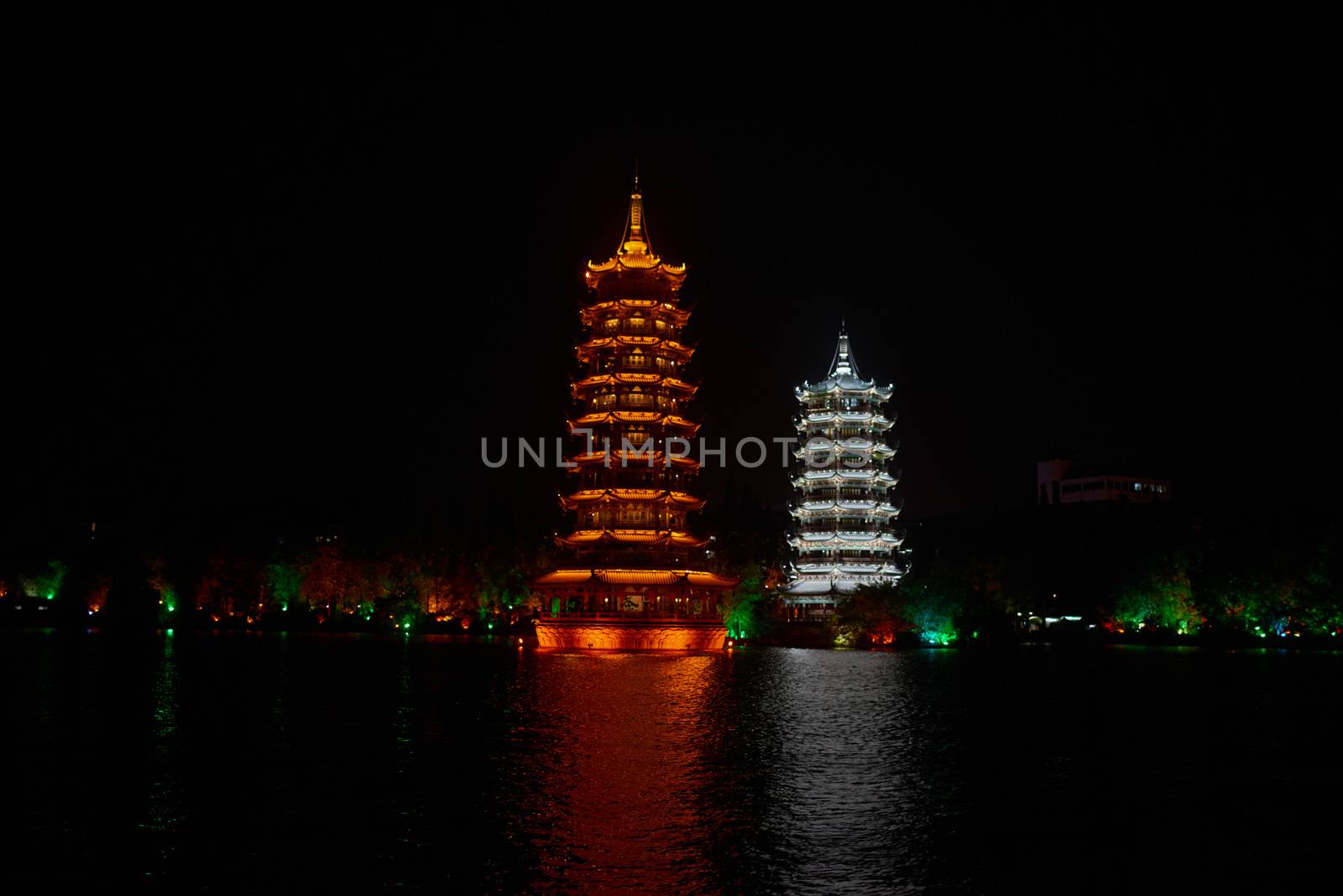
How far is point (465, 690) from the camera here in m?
45.8

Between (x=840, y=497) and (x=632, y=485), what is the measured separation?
3199 centimetres

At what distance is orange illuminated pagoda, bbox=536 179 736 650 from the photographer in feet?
258

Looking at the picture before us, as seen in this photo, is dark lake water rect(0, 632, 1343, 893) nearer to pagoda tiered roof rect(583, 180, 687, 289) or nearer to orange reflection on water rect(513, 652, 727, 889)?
orange reflection on water rect(513, 652, 727, 889)

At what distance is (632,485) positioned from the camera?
3243 inches

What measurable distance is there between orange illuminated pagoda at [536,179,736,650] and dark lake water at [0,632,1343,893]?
28480 millimetres

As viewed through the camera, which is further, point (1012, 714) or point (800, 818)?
point (1012, 714)

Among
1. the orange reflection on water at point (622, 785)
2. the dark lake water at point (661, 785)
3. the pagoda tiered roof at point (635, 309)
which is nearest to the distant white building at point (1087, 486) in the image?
the pagoda tiered roof at point (635, 309)

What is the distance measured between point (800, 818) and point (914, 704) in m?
20.8

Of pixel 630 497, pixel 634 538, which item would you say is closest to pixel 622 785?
pixel 634 538

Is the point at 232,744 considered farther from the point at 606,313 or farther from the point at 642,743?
the point at 606,313

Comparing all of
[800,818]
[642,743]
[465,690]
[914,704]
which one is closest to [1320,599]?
[914,704]

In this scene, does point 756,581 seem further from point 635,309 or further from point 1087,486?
point 1087,486

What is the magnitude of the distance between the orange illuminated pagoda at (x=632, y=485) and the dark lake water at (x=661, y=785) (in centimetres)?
2848

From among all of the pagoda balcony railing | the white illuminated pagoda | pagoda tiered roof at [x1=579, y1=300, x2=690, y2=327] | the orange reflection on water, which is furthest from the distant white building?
the orange reflection on water
